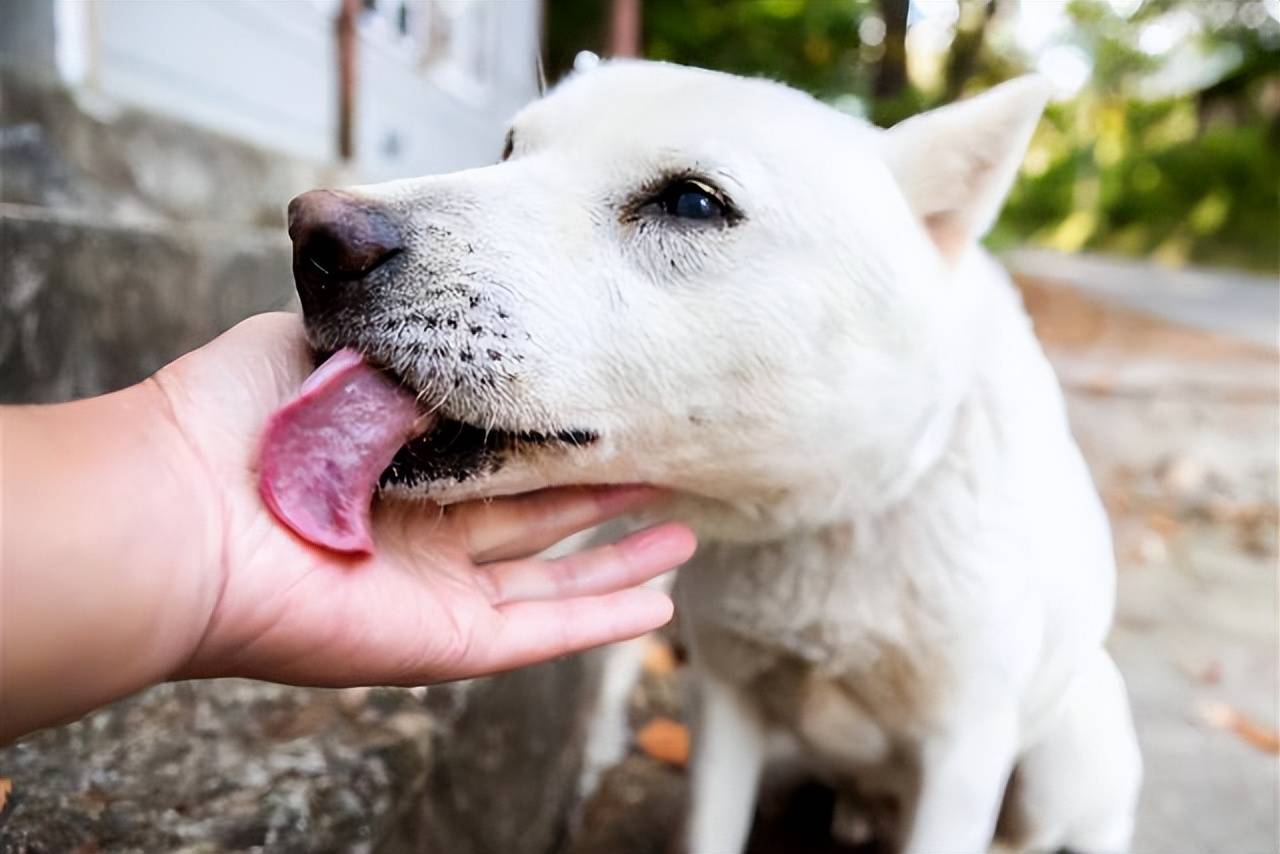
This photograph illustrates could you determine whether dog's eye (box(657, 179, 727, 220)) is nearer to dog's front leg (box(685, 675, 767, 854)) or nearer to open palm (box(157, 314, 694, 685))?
open palm (box(157, 314, 694, 685))

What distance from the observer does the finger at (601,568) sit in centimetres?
156

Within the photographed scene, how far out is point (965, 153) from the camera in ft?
5.32

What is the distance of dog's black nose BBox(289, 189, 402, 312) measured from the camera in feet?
4.17

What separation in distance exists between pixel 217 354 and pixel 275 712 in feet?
2.57

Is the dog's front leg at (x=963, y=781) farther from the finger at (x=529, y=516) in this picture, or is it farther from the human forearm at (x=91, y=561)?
the human forearm at (x=91, y=561)

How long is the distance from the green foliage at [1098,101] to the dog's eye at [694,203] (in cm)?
923

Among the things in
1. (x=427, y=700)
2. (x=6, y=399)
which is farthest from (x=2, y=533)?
(x=6, y=399)

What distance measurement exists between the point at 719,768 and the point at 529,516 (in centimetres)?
84

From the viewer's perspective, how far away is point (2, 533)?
987mm

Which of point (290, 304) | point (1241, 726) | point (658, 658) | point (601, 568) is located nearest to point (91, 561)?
point (601, 568)

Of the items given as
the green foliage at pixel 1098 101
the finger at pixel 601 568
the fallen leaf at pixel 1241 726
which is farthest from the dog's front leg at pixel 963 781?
the green foliage at pixel 1098 101

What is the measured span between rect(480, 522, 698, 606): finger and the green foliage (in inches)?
366

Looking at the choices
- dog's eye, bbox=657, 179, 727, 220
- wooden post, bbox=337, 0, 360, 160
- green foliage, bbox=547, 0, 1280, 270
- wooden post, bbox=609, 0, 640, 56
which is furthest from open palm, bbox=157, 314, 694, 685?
green foliage, bbox=547, 0, 1280, 270

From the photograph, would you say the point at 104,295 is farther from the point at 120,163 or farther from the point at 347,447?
the point at 347,447
